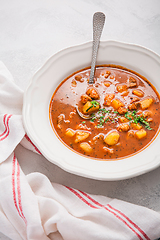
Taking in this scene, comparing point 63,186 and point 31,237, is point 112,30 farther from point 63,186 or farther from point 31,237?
point 31,237

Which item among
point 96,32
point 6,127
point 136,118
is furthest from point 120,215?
point 96,32

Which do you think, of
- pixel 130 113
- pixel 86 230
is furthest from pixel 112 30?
pixel 86 230

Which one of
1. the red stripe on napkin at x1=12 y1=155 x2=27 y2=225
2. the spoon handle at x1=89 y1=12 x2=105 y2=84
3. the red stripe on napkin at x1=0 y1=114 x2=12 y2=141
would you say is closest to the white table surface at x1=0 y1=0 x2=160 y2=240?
the spoon handle at x1=89 y1=12 x2=105 y2=84

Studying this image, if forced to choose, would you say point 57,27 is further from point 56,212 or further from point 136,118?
point 56,212

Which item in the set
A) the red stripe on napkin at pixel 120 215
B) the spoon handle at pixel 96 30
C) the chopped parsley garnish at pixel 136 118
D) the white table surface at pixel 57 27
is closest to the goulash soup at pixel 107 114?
the chopped parsley garnish at pixel 136 118

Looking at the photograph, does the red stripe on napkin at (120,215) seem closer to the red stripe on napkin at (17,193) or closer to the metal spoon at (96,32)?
the red stripe on napkin at (17,193)
